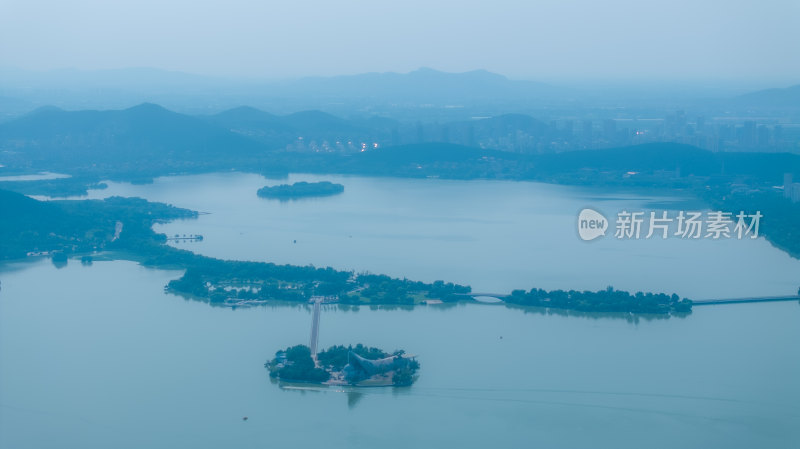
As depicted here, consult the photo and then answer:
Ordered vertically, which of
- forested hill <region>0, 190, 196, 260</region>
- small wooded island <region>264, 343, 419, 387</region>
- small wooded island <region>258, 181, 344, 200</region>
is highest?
small wooded island <region>258, 181, 344, 200</region>

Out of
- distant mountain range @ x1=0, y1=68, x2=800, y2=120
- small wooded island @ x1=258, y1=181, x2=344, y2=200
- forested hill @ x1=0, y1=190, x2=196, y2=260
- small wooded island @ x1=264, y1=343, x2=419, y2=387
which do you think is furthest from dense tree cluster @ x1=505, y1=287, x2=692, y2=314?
distant mountain range @ x1=0, y1=68, x2=800, y2=120

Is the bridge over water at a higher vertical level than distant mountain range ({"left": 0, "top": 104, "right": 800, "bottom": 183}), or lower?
lower

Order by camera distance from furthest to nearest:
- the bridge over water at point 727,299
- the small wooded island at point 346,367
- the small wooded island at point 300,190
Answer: the small wooded island at point 300,190, the bridge over water at point 727,299, the small wooded island at point 346,367

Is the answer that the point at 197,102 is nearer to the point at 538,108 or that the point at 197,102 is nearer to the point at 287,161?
the point at 538,108

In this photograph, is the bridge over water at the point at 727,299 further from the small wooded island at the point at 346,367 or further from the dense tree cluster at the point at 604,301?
the small wooded island at the point at 346,367

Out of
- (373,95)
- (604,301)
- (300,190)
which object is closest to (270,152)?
(300,190)

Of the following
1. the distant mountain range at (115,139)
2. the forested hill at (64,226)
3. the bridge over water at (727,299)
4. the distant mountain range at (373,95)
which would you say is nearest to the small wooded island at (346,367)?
the bridge over water at (727,299)

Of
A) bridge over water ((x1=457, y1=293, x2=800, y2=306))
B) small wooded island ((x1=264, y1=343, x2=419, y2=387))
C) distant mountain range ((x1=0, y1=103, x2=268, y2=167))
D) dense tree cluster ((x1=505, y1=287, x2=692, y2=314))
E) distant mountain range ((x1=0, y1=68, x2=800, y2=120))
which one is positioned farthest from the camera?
distant mountain range ((x1=0, y1=68, x2=800, y2=120))

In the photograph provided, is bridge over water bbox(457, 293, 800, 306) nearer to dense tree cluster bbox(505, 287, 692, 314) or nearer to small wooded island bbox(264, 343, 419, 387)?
dense tree cluster bbox(505, 287, 692, 314)
